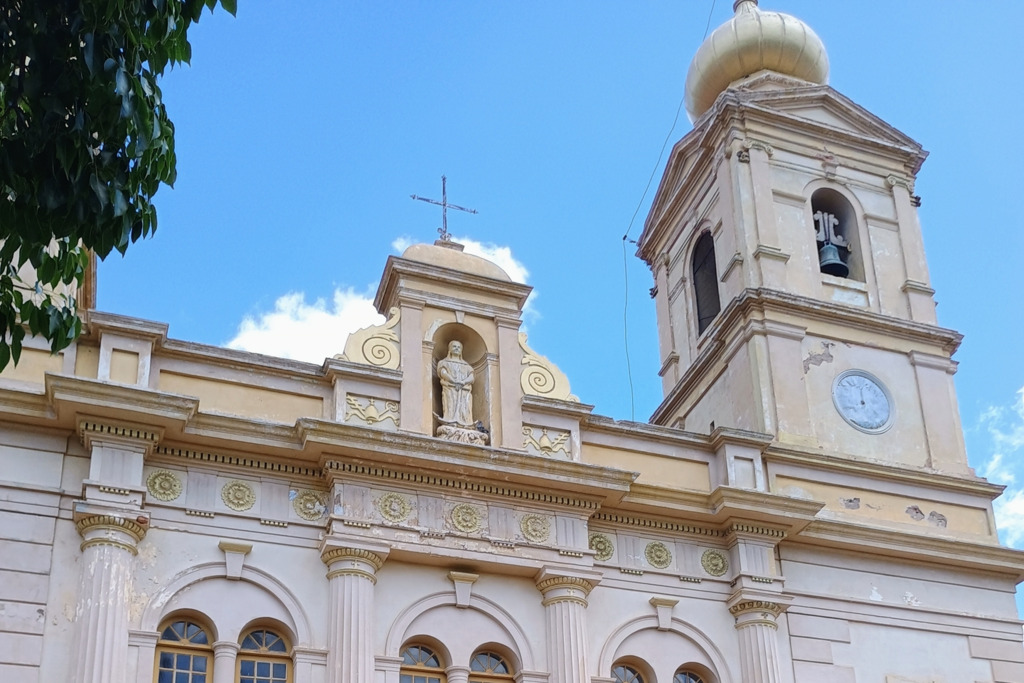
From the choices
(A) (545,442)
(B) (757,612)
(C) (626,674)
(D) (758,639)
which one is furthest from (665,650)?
(A) (545,442)

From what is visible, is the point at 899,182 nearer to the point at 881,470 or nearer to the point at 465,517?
the point at 881,470

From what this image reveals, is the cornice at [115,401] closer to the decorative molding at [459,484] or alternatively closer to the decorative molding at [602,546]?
the decorative molding at [459,484]

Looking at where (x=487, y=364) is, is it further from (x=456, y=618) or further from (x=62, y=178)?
(x=62, y=178)

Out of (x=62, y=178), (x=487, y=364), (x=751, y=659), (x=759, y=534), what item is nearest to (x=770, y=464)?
(x=759, y=534)

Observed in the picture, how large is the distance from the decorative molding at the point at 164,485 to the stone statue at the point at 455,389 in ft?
11.4

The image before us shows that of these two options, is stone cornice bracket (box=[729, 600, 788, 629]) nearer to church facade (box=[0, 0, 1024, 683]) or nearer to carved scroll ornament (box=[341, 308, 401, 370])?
church facade (box=[0, 0, 1024, 683])

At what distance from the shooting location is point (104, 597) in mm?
15273

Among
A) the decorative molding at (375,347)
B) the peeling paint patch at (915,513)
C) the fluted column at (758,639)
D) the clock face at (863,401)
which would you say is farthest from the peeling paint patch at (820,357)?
the decorative molding at (375,347)

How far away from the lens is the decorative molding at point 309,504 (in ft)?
55.9

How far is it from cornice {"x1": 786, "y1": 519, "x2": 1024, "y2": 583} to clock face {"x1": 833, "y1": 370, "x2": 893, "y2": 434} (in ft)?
6.88

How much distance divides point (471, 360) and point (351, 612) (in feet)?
13.9

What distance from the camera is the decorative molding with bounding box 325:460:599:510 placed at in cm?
1716

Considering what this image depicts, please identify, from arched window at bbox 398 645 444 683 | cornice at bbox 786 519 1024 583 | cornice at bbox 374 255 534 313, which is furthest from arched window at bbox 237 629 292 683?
cornice at bbox 786 519 1024 583

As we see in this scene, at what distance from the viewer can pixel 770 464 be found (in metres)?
20.0
